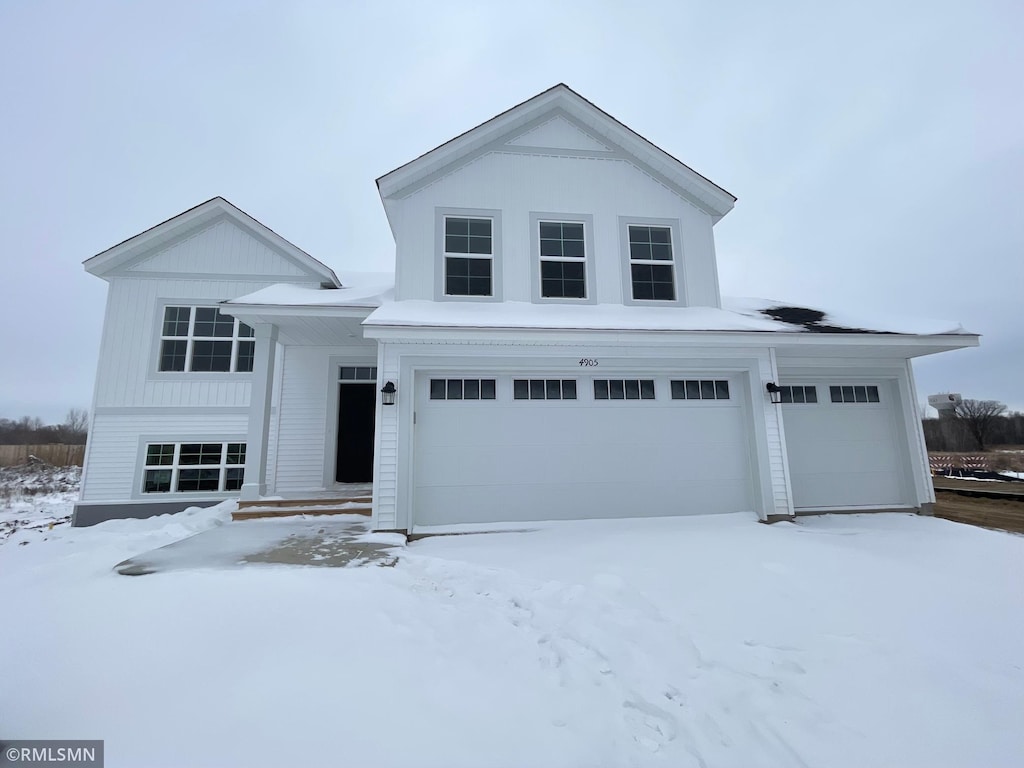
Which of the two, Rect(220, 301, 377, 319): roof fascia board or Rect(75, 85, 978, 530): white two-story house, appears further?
Rect(220, 301, 377, 319): roof fascia board

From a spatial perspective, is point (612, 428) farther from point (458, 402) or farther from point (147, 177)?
point (147, 177)

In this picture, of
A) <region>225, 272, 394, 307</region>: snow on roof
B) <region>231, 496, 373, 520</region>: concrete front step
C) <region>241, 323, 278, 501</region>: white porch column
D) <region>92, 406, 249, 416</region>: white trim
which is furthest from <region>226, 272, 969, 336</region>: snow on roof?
<region>231, 496, 373, 520</region>: concrete front step

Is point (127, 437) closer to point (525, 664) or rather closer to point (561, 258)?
point (561, 258)

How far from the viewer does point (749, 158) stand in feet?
197

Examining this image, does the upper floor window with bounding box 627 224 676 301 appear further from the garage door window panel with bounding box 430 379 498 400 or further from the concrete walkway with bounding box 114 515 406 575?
the concrete walkway with bounding box 114 515 406 575

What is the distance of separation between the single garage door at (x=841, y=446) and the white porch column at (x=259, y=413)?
9312mm

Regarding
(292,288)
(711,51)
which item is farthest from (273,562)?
(711,51)

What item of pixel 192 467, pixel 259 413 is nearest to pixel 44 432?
pixel 192 467

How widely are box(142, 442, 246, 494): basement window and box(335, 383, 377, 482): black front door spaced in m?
2.27

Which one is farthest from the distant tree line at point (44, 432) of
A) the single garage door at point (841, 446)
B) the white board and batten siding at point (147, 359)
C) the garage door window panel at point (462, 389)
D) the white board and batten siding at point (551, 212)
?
the single garage door at point (841, 446)

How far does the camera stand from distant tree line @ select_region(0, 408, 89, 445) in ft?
119

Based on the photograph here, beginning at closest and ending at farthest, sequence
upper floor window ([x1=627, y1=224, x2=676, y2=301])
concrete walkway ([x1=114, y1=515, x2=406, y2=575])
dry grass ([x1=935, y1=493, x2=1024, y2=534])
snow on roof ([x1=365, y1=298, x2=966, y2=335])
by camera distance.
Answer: concrete walkway ([x1=114, y1=515, x2=406, y2=575]) < snow on roof ([x1=365, y1=298, x2=966, y2=335]) < dry grass ([x1=935, y1=493, x2=1024, y2=534]) < upper floor window ([x1=627, y1=224, x2=676, y2=301])

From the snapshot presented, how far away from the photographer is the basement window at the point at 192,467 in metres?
9.37

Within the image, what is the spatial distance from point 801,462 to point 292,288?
9935mm
